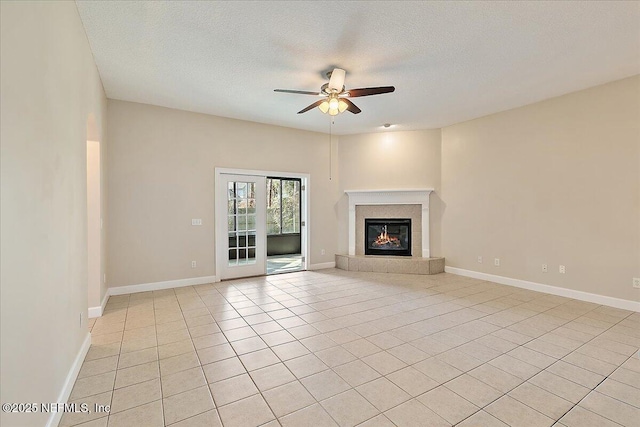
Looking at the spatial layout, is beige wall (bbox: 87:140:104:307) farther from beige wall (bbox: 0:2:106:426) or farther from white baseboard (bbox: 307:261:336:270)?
white baseboard (bbox: 307:261:336:270)

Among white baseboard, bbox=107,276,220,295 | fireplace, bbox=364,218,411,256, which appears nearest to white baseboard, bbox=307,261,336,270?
fireplace, bbox=364,218,411,256

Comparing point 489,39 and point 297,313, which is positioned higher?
point 489,39

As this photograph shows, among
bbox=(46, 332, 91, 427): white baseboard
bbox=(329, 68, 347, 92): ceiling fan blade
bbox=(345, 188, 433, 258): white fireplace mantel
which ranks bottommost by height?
bbox=(46, 332, 91, 427): white baseboard

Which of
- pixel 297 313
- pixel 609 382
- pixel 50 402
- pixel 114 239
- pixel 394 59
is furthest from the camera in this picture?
pixel 114 239

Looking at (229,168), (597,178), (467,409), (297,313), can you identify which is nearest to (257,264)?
(229,168)

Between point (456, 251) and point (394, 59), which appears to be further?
point (456, 251)

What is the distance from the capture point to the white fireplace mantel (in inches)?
242

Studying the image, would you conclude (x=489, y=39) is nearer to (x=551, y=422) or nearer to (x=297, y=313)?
(x=551, y=422)

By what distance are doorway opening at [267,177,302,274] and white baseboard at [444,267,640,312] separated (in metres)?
4.73

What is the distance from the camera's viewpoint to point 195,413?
1.90 m

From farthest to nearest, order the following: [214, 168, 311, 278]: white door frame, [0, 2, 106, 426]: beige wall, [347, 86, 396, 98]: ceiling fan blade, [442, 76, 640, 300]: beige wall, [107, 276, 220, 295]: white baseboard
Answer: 1. [214, 168, 311, 278]: white door frame
2. [107, 276, 220, 295]: white baseboard
3. [442, 76, 640, 300]: beige wall
4. [347, 86, 396, 98]: ceiling fan blade
5. [0, 2, 106, 426]: beige wall

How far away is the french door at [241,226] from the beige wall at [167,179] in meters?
0.19

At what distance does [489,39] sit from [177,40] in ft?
10.1

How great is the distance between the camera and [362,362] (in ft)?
8.25
